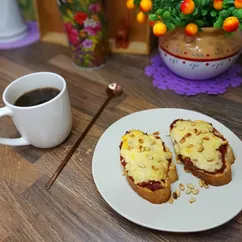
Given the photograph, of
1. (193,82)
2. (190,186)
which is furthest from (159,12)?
(190,186)

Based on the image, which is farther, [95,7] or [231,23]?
[95,7]

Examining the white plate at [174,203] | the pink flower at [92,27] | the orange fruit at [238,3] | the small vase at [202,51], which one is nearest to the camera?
the white plate at [174,203]

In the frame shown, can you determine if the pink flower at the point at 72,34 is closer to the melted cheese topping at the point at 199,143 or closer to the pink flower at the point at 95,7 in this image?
the pink flower at the point at 95,7

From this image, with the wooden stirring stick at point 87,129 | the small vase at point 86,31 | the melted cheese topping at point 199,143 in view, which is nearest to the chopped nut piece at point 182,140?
the melted cheese topping at point 199,143

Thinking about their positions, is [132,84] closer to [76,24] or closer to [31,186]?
[76,24]

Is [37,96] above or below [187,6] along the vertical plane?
below

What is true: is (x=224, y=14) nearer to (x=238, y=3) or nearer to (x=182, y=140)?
(x=238, y=3)
